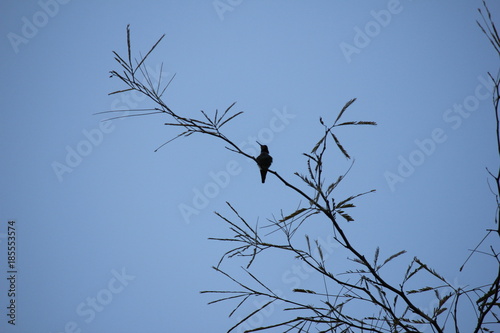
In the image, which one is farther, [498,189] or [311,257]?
[311,257]

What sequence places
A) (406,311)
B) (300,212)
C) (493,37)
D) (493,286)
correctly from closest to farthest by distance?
(493,37) < (493,286) < (300,212) < (406,311)

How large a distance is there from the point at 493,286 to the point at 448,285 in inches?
7.5

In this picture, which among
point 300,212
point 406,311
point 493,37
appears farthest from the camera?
point 406,311

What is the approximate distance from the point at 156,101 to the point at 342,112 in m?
0.68

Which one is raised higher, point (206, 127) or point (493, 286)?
point (206, 127)

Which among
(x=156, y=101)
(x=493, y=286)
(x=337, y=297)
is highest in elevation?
(x=156, y=101)

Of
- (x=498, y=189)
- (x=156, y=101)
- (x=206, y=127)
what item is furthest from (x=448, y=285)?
(x=156, y=101)

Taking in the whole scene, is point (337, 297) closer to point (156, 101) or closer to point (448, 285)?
point (448, 285)

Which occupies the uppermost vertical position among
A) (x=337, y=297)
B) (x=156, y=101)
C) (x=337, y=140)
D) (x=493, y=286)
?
(x=337, y=140)

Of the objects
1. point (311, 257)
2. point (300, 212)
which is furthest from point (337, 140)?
point (311, 257)

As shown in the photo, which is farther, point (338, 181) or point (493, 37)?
point (338, 181)

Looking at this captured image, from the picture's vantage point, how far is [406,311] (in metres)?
1.68

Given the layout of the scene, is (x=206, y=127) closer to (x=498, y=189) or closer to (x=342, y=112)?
(x=342, y=112)

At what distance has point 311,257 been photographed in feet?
5.21
